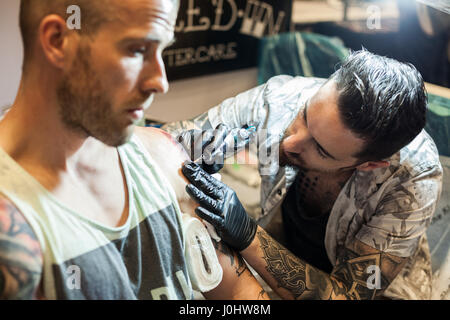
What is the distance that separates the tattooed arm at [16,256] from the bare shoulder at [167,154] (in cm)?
36

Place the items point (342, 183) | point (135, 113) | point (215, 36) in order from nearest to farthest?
point (135, 113) → point (342, 183) → point (215, 36)

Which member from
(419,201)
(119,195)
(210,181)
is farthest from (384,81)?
(119,195)

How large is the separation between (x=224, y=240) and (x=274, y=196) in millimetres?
478

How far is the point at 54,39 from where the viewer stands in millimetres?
795

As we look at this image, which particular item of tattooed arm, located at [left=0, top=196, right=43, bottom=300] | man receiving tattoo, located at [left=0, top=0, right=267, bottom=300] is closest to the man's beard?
man receiving tattoo, located at [left=0, top=0, right=267, bottom=300]

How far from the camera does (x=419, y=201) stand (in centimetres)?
140

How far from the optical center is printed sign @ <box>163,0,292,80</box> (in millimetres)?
1841

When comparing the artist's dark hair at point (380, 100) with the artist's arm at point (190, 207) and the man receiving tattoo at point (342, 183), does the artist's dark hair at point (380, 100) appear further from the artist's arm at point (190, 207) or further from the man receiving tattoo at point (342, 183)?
the artist's arm at point (190, 207)

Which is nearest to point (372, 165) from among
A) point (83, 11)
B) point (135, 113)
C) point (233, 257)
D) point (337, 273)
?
point (337, 273)

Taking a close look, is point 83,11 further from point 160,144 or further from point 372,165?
point 372,165

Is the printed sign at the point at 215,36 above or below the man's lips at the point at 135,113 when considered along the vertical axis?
below

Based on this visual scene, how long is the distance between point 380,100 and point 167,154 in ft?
1.92

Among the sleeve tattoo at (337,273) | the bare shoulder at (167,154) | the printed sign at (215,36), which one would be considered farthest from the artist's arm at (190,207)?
the printed sign at (215,36)

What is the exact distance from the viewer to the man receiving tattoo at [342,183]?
128 cm
